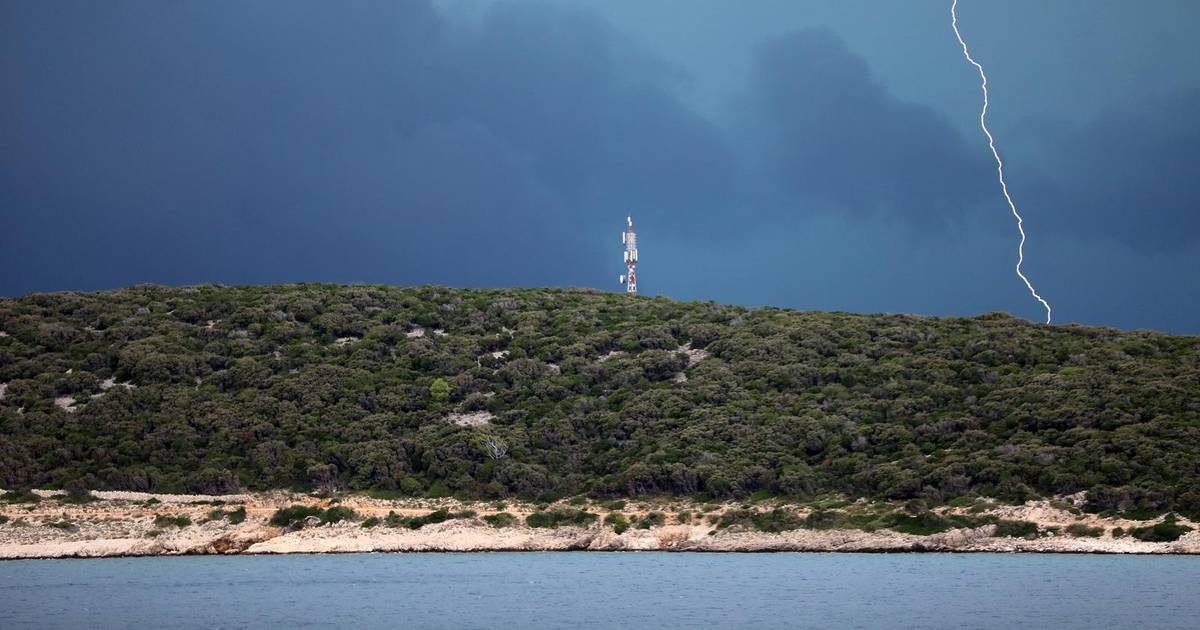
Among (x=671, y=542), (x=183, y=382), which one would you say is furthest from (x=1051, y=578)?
(x=183, y=382)

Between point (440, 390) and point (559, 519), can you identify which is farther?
point (440, 390)

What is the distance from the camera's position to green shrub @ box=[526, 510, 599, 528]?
197 feet

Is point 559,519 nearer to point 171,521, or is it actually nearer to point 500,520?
point 500,520

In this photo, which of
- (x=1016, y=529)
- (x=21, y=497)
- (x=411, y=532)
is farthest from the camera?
(x=21, y=497)

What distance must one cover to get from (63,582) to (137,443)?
20.9m

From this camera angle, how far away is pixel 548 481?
217ft

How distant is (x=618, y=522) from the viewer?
59.1m

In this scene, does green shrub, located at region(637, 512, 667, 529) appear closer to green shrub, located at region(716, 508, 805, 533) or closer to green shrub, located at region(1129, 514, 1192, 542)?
green shrub, located at region(716, 508, 805, 533)

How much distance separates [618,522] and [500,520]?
495 cm

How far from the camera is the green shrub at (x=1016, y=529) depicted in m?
54.5

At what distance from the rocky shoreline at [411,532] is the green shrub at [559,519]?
0.73 ft

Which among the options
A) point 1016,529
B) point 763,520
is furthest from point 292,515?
point 1016,529

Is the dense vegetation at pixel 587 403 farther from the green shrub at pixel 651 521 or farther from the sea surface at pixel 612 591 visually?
the sea surface at pixel 612 591

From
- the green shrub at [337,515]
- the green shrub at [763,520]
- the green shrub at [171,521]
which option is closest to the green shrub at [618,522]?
the green shrub at [763,520]
